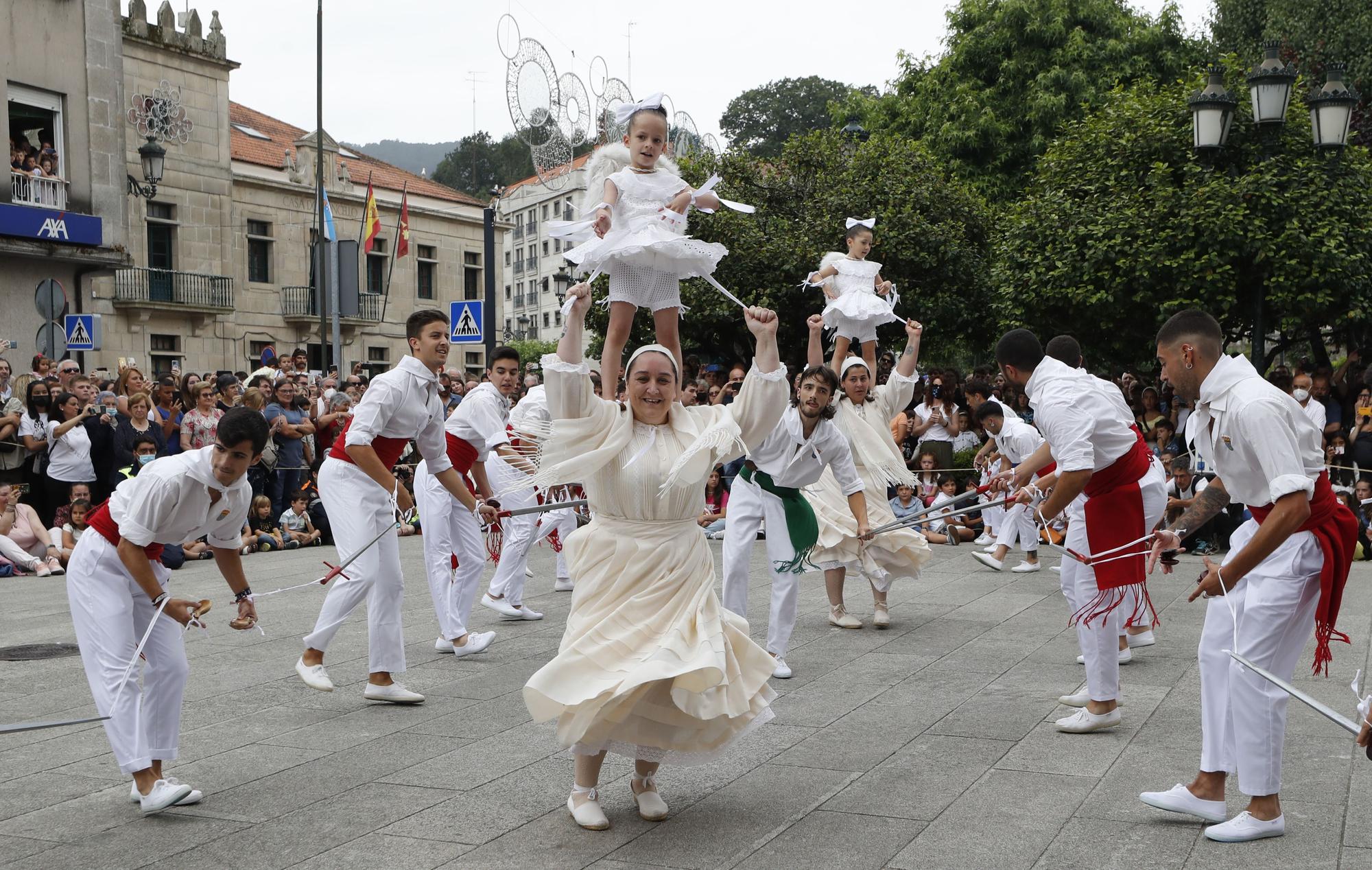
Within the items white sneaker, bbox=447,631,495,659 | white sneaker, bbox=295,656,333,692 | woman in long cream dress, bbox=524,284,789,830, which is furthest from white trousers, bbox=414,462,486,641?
woman in long cream dress, bbox=524,284,789,830

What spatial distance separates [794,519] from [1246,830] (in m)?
3.92

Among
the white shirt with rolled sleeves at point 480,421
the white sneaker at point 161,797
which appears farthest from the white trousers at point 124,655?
the white shirt with rolled sleeves at point 480,421

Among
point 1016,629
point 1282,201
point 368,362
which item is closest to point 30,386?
point 1016,629

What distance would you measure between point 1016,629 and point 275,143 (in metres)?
39.1

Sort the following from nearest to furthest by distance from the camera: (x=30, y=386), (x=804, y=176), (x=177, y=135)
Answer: (x=30, y=386) → (x=804, y=176) → (x=177, y=135)

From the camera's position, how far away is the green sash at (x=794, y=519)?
323 inches

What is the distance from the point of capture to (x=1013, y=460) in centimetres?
1152

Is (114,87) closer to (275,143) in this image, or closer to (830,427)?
(275,143)

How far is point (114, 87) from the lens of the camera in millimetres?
27484

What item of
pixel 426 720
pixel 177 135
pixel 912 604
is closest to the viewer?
pixel 426 720

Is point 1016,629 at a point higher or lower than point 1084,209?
lower

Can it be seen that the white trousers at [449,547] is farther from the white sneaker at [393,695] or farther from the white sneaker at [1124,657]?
the white sneaker at [1124,657]

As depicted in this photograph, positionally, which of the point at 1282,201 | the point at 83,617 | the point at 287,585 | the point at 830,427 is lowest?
the point at 287,585

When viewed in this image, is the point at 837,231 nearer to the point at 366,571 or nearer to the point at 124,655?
the point at 366,571
